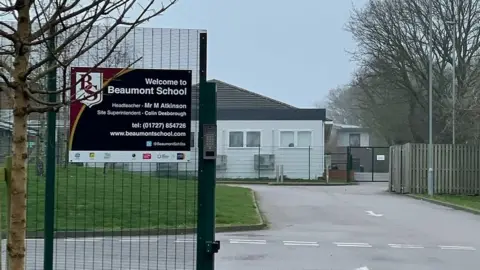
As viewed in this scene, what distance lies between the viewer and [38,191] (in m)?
8.52

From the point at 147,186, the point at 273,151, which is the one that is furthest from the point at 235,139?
the point at 147,186

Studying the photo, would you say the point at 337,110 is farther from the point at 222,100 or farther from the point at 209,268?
the point at 209,268

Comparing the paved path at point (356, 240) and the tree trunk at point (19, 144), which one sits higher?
the tree trunk at point (19, 144)

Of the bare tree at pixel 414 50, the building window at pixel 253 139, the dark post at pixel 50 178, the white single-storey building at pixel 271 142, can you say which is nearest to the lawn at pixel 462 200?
the bare tree at pixel 414 50

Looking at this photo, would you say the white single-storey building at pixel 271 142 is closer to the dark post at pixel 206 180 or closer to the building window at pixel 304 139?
the building window at pixel 304 139

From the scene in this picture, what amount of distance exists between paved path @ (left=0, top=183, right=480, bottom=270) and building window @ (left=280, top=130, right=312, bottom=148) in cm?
2126

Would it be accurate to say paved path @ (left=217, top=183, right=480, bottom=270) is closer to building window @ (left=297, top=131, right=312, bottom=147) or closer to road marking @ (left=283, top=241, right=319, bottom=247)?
road marking @ (left=283, top=241, right=319, bottom=247)

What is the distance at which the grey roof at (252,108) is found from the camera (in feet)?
151

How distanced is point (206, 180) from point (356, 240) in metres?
8.80

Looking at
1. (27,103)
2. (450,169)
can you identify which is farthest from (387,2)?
(27,103)

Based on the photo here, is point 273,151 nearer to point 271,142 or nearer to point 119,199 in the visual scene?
point 271,142

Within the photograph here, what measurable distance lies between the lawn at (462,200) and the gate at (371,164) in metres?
17.4

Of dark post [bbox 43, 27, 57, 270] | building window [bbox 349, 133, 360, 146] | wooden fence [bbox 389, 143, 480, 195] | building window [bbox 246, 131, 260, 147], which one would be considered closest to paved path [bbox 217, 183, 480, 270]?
dark post [bbox 43, 27, 57, 270]

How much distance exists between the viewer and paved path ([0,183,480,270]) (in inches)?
296
